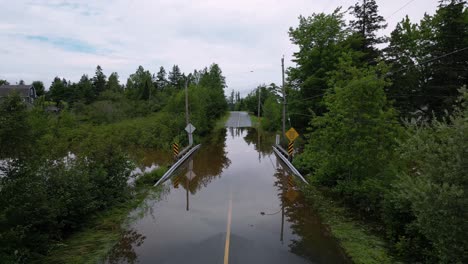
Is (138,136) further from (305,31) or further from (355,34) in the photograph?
(355,34)

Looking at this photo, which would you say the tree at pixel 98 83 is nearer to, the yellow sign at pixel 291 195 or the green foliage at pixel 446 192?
the yellow sign at pixel 291 195

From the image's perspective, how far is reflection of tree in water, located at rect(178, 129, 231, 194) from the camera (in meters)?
17.7

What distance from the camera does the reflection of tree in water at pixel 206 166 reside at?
57.9 feet

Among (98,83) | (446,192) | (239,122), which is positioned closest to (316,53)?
(446,192)

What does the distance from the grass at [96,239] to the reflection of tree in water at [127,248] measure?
0.56ft

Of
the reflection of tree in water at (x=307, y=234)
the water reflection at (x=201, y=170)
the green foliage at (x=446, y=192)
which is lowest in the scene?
the reflection of tree in water at (x=307, y=234)

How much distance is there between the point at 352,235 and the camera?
9.72m

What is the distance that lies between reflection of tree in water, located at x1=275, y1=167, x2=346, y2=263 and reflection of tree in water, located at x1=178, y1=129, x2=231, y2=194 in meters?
4.86

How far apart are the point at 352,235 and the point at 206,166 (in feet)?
48.3

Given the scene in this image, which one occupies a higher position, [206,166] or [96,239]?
[206,166]

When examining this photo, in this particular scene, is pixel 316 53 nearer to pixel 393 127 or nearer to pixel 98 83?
pixel 393 127

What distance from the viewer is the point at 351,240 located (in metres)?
9.30

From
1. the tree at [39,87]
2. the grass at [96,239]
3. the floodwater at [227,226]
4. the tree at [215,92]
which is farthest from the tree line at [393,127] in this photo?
the tree at [39,87]

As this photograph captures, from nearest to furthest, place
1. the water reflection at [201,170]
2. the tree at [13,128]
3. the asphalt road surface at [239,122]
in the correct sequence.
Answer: the tree at [13,128] < the water reflection at [201,170] < the asphalt road surface at [239,122]
